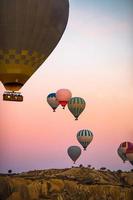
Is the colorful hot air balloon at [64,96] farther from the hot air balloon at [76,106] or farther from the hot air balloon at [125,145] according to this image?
the hot air balloon at [125,145]

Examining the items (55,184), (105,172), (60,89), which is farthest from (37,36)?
(105,172)

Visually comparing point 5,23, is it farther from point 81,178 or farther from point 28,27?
point 81,178

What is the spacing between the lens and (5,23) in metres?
12.7

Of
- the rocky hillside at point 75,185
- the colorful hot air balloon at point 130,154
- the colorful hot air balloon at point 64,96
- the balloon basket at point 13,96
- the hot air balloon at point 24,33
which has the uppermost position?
the hot air balloon at point 24,33

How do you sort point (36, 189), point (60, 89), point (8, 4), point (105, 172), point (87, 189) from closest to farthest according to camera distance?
1. point (8, 4)
2. point (60, 89)
3. point (36, 189)
4. point (87, 189)
5. point (105, 172)

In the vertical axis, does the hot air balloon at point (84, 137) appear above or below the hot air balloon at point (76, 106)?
below

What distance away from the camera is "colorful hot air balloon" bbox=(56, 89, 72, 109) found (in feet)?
63.8

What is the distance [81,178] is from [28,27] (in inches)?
1535

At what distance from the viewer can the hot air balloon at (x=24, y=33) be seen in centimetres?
1259

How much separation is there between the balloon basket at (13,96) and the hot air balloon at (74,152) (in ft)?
45.1

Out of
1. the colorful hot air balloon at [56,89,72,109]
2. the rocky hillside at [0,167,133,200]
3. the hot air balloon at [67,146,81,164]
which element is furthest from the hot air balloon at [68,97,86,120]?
the rocky hillside at [0,167,133,200]

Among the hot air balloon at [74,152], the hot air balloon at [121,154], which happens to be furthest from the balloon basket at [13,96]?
the hot air balloon at [74,152]

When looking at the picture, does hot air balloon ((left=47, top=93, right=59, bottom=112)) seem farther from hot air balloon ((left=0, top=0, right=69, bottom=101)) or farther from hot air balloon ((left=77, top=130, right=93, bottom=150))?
hot air balloon ((left=0, top=0, right=69, bottom=101))

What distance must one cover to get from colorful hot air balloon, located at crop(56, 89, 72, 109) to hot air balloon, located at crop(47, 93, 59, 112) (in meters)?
0.41
